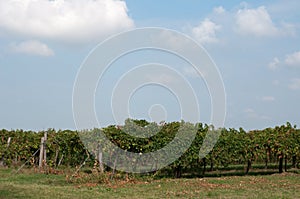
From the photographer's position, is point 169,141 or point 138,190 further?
point 169,141

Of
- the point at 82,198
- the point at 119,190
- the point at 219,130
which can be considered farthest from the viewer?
the point at 219,130

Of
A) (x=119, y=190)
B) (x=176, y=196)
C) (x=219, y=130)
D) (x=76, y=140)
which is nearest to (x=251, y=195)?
(x=176, y=196)

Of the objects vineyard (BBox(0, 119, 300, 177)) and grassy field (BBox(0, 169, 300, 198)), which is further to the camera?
vineyard (BBox(0, 119, 300, 177))

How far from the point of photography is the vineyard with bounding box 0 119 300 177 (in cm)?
1577

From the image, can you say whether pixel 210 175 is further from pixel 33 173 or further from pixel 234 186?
pixel 33 173

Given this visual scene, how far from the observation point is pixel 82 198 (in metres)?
10.3

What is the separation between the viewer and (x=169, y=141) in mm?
16219

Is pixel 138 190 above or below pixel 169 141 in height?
below

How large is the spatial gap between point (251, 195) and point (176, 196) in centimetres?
199

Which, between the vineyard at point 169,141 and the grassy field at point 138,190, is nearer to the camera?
the grassy field at point 138,190

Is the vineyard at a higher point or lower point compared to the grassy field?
higher

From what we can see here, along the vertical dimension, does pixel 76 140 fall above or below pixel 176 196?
above

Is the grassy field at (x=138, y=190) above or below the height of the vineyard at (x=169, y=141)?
below

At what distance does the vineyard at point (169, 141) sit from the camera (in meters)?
15.8
